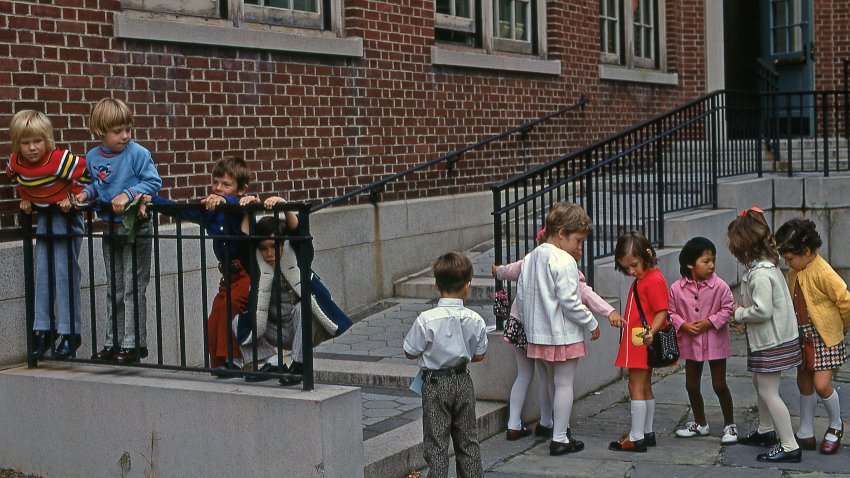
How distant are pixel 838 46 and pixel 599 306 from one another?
12.2 metres

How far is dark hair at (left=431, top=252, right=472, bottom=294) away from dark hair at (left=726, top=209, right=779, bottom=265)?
66.4 inches

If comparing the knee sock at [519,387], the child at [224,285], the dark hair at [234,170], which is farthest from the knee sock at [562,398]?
the dark hair at [234,170]

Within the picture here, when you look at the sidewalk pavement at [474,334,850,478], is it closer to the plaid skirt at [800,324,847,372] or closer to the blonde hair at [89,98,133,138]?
the plaid skirt at [800,324,847,372]

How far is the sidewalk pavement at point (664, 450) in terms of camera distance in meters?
6.04

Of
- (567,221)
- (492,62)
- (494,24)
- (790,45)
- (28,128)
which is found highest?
(790,45)

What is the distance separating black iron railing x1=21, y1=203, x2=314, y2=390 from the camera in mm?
5457

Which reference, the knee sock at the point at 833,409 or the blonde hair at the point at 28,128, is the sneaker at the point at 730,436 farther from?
the blonde hair at the point at 28,128

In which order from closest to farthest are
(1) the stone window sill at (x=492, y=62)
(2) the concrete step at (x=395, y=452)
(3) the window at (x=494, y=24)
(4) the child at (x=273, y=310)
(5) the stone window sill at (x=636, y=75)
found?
(4) the child at (x=273, y=310)
(2) the concrete step at (x=395, y=452)
(1) the stone window sill at (x=492, y=62)
(3) the window at (x=494, y=24)
(5) the stone window sill at (x=636, y=75)

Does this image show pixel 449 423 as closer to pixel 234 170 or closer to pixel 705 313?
pixel 234 170

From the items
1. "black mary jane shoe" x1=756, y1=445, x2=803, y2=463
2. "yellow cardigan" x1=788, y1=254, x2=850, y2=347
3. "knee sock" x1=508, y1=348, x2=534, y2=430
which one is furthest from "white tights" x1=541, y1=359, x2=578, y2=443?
"yellow cardigan" x1=788, y1=254, x2=850, y2=347

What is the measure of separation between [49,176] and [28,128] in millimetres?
288

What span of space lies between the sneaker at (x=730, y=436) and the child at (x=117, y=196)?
327 cm

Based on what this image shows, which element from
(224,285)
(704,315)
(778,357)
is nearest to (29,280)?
(224,285)

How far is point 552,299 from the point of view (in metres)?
6.31
